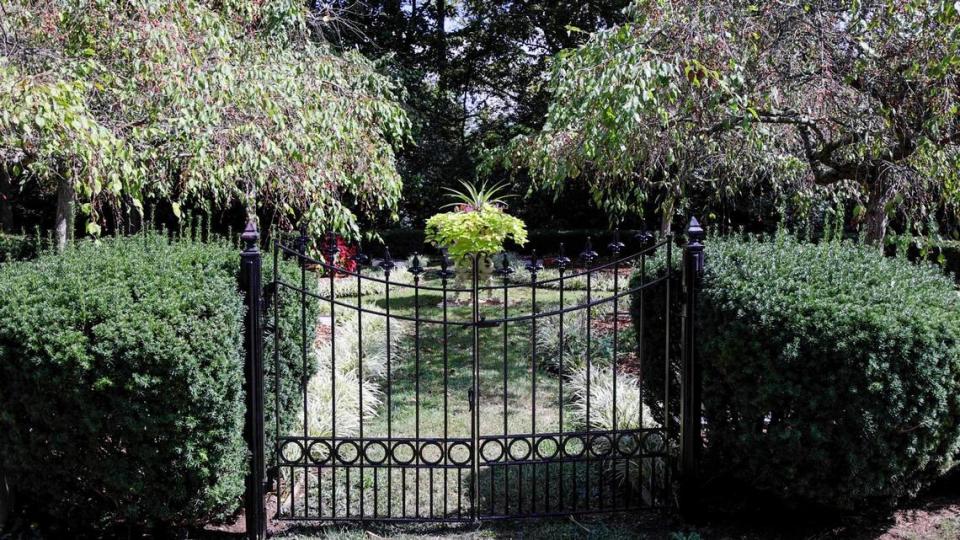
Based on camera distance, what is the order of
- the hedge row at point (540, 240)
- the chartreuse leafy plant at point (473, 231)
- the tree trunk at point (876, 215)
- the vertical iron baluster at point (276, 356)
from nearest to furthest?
the vertical iron baluster at point (276, 356)
the tree trunk at point (876, 215)
the chartreuse leafy plant at point (473, 231)
the hedge row at point (540, 240)

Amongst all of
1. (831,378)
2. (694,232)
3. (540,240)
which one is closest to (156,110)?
(694,232)

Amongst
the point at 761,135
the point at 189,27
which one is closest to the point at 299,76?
the point at 189,27

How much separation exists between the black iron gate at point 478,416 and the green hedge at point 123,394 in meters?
0.30

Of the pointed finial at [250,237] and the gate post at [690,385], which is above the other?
the pointed finial at [250,237]

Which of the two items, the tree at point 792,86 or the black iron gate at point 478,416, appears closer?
the black iron gate at point 478,416

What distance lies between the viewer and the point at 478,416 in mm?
3699

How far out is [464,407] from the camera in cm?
575

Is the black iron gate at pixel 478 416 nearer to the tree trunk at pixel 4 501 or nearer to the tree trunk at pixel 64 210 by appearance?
the tree trunk at pixel 4 501

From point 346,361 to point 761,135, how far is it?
4.00 m

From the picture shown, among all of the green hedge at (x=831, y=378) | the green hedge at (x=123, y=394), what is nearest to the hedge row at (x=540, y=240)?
the green hedge at (x=831, y=378)

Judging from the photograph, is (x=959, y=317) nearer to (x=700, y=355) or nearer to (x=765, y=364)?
(x=765, y=364)

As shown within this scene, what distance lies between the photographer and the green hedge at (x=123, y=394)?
2789mm

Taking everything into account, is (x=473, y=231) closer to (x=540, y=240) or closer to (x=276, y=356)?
(x=276, y=356)

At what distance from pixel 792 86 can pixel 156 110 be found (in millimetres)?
4351
